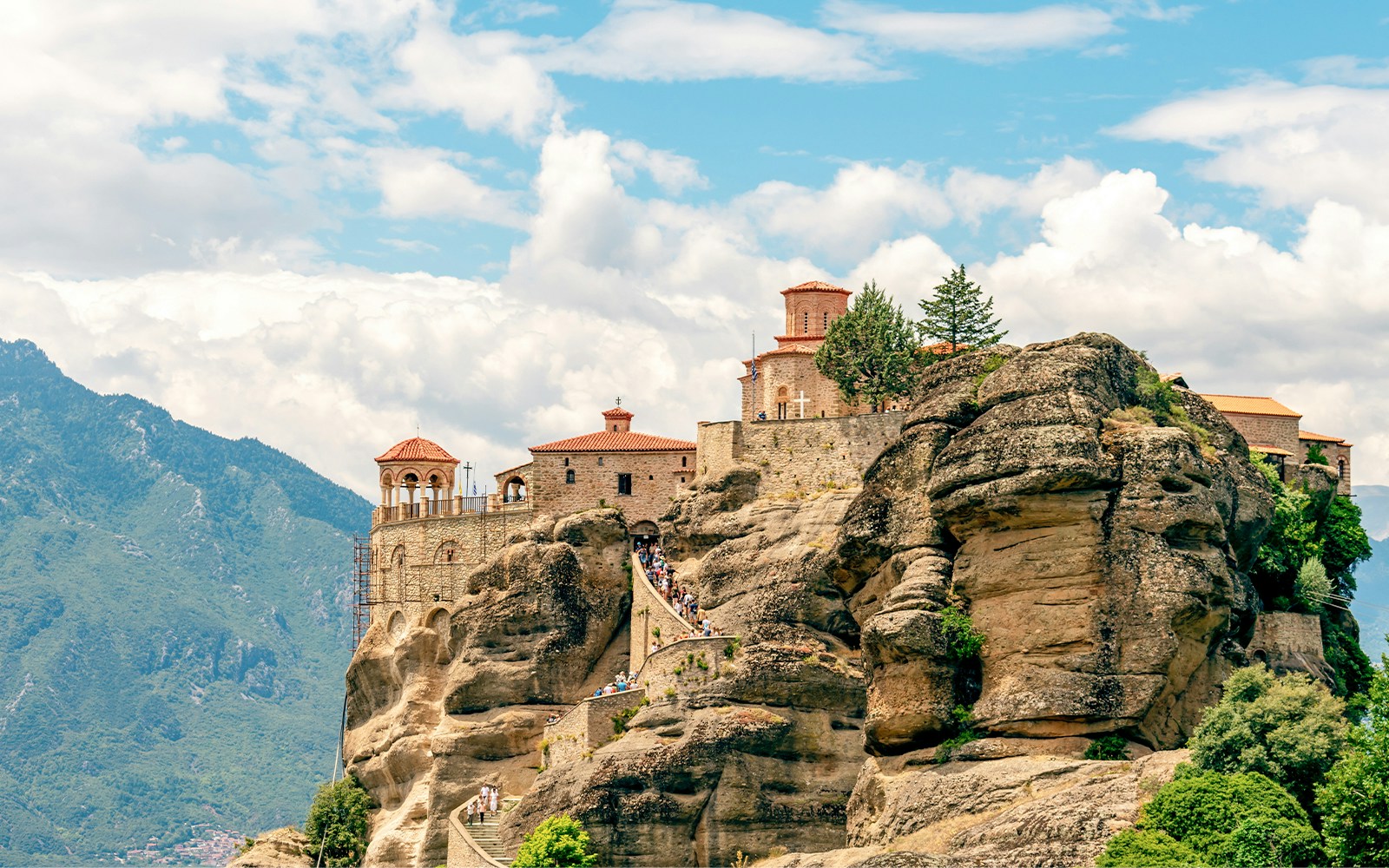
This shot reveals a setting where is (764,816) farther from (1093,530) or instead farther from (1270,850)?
(1270,850)

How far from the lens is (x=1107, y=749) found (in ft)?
181

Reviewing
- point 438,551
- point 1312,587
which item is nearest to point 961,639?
point 1312,587

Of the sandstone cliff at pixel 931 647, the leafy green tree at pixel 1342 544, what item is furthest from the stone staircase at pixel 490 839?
the leafy green tree at pixel 1342 544

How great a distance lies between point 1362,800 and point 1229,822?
3166 mm

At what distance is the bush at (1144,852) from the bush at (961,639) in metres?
9.31

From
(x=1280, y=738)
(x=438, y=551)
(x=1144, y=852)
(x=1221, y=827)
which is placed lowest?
(x=1144, y=852)

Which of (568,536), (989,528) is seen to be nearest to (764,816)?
(989,528)

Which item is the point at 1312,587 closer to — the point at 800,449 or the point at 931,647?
the point at 931,647

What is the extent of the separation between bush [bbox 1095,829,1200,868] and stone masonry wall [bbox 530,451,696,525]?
34187 millimetres

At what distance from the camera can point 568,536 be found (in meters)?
78.9

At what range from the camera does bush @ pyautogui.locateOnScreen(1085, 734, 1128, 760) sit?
5491 cm

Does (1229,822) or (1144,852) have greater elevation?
(1229,822)

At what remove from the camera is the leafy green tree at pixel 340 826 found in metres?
82.1

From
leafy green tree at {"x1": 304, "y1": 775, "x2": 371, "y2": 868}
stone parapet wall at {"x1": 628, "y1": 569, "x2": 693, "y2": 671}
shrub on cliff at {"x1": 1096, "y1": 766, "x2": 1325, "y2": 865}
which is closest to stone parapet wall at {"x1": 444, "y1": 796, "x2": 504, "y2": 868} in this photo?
stone parapet wall at {"x1": 628, "y1": 569, "x2": 693, "y2": 671}
